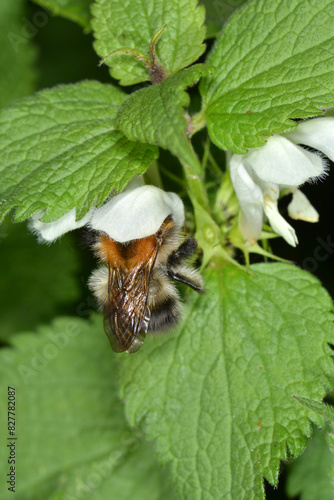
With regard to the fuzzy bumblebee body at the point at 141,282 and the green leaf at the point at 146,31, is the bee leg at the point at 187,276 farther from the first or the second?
the green leaf at the point at 146,31

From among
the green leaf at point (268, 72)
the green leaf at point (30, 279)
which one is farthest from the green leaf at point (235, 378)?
the green leaf at point (30, 279)

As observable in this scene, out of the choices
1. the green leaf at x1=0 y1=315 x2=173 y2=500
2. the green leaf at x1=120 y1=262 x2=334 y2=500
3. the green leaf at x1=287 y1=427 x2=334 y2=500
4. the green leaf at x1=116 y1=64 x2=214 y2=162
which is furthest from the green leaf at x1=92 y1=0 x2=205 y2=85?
the green leaf at x1=287 y1=427 x2=334 y2=500

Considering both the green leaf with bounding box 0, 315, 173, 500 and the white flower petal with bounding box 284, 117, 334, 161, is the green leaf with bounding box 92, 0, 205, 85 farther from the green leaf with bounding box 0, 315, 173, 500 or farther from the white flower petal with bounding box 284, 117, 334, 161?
the green leaf with bounding box 0, 315, 173, 500

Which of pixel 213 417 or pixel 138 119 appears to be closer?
pixel 138 119

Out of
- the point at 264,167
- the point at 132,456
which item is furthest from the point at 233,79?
the point at 132,456

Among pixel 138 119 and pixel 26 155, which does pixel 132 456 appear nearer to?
pixel 26 155

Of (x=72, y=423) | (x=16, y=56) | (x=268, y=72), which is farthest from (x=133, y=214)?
(x=16, y=56)
